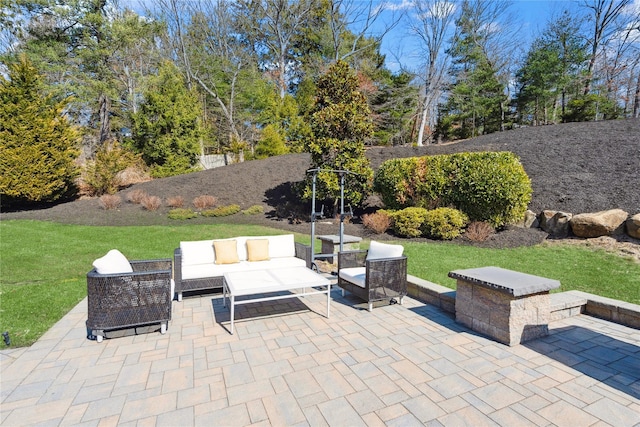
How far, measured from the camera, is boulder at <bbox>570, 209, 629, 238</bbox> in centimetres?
685

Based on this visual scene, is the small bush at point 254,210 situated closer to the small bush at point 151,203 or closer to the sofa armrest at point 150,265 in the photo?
the small bush at point 151,203

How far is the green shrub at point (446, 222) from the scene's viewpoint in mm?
7926

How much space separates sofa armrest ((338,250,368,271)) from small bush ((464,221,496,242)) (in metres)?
3.97

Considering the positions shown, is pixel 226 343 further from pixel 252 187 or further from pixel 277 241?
pixel 252 187

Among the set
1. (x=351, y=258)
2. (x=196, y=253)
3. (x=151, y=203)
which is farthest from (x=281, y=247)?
(x=151, y=203)

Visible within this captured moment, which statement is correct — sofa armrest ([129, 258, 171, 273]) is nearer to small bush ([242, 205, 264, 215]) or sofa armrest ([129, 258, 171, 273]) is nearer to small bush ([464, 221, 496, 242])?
small bush ([464, 221, 496, 242])

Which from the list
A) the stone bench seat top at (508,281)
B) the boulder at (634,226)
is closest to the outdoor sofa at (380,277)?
the stone bench seat top at (508,281)

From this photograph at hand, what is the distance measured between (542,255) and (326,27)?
20712 millimetres

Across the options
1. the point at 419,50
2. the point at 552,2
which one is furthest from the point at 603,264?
the point at 552,2

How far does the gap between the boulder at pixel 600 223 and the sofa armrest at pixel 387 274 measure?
5.45 metres

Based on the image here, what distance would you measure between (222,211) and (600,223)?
10933 millimetres

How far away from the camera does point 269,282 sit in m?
3.97

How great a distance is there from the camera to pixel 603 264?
567cm

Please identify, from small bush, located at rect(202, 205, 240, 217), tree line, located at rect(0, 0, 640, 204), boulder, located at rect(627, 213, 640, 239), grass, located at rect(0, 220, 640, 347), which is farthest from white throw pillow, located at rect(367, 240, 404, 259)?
tree line, located at rect(0, 0, 640, 204)
